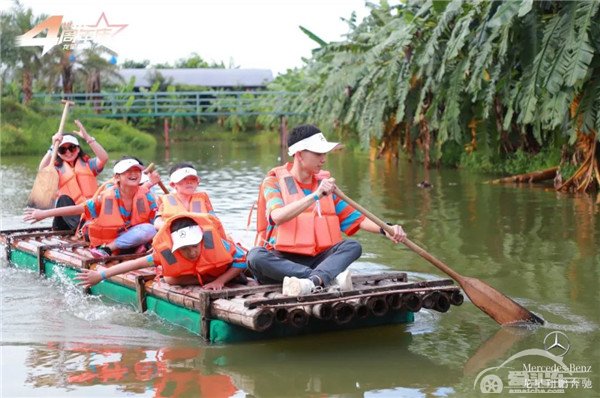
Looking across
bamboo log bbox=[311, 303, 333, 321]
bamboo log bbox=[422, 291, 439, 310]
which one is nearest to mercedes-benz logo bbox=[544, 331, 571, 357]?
bamboo log bbox=[422, 291, 439, 310]

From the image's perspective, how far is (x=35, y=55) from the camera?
34.7 m

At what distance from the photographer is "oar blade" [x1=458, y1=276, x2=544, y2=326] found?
6621 millimetres

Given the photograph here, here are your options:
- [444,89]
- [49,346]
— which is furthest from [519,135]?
[49,346]

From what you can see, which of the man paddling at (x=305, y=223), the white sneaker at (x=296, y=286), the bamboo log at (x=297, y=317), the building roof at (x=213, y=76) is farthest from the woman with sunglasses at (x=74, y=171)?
the building roof at (x=213, y=76)

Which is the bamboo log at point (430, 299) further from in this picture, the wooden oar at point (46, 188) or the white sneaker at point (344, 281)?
the wooden oar at point (46, 188)

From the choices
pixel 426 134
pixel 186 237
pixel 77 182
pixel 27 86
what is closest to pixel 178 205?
pixel 186 237

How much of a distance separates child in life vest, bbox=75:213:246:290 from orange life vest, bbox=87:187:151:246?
5.40 ft

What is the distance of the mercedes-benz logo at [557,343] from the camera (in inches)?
239

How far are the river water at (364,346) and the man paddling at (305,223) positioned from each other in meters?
0.44

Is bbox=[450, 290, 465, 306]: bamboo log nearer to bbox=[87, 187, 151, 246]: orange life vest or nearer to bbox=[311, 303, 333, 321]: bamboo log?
bbox=[311, 303, 333, 321]: bamboo log

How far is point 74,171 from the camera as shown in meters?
9.53

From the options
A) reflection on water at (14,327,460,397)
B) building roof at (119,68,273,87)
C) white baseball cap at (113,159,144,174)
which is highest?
building roof at (119,68,273,87)

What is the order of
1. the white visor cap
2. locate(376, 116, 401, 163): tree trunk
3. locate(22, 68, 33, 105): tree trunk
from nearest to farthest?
the white visor cap < locate(376, 116, 401, 163): tree trunk < locate(22, 68, 33, 105): tree trunk

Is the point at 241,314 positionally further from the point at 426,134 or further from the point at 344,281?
the point at 426,134
